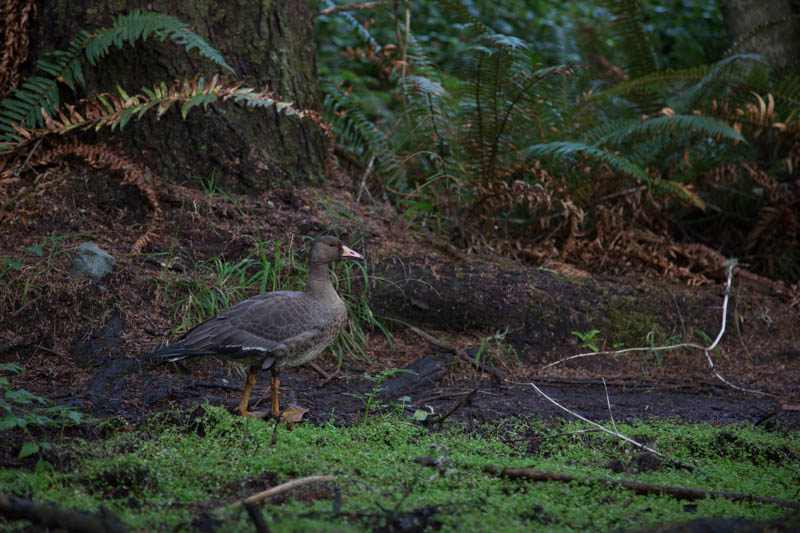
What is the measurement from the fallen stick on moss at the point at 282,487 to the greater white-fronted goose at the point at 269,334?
115 cm

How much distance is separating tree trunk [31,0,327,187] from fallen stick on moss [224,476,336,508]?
3.81 meters

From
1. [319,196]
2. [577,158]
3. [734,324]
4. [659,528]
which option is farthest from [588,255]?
[659,528]

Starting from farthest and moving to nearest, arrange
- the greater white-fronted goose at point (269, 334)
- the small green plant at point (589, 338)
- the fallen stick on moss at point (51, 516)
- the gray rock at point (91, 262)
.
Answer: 1. the small green plant at point (589, 338)
2. the gray rock at point (91, 262)
3. the greater white-fronted goose at point (269, 334)
4. the fallen stick on moss at point (51, 516)

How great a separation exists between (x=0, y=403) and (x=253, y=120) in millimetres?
3725

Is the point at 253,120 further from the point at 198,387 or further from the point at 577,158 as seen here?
the point at 577,158

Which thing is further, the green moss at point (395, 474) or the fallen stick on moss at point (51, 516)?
the green moss at point (395, 474)

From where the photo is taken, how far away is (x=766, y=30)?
330 inches

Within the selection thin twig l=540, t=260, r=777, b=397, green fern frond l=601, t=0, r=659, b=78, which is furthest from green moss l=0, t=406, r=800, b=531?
green fern frond l=601, t=0, r=659, b=78

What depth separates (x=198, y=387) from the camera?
4.67 meters

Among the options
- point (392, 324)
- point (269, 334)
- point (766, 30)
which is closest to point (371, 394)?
point (269, 334)

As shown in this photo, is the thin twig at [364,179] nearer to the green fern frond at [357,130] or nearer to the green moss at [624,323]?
the green fern frond at [357,130]

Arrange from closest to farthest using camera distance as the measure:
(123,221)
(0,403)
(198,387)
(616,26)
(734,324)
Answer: (0,403)
(198,387)
(123,221)
(734,324)
(616,26)

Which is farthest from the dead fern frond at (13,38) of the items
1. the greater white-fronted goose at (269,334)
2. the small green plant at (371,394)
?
the small green plant at (371,394)

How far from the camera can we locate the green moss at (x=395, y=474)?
2.81 meters
